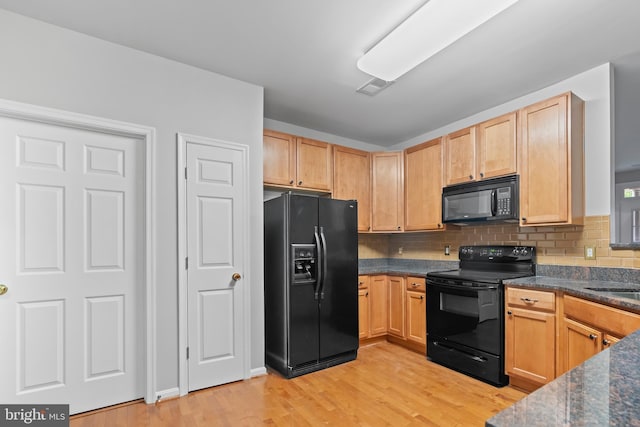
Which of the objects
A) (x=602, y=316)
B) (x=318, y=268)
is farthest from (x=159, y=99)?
(x=602, y=316)

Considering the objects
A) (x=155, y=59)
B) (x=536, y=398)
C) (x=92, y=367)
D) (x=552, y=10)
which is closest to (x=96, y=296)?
(x=92, y=367)

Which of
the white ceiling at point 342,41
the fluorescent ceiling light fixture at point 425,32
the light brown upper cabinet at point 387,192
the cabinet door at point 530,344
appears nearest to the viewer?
the fluorescent ceiling light fixture at point 425,32

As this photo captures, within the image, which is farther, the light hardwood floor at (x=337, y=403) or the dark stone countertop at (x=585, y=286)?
the light hardwood floor at (x=337, y=403)

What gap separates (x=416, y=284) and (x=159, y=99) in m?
3.04

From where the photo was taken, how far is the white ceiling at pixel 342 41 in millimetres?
2113

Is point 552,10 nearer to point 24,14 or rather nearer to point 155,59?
point 155,59

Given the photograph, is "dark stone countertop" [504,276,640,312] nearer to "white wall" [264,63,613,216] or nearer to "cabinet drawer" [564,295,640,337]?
"cabinet drawer" [564,295,640,337]

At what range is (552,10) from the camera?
2098mm

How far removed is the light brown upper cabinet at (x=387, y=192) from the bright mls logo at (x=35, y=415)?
335cm

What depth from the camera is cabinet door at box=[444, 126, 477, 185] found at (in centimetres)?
348

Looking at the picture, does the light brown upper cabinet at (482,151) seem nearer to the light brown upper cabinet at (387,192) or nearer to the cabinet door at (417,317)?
the light brown upper cabinet at (387,192)

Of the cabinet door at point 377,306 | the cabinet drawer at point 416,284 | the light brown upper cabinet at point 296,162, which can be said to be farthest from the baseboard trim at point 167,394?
the cabinet drawer at point 416,284

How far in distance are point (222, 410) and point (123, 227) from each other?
4.98 feet

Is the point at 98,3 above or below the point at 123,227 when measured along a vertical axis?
above
